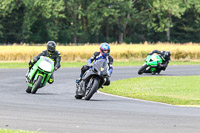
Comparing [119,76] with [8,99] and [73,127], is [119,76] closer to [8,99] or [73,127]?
[8,99]

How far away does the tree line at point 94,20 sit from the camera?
61.1m

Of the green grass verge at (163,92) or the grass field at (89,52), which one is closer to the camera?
the green grass verge at (163,92)

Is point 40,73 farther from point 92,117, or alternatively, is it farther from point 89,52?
point 89,52

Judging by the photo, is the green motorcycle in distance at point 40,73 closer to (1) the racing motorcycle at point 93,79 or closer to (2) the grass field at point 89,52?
(1) the racing motorcycle at point 93,79

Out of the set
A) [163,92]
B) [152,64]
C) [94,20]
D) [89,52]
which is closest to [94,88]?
[163,92]

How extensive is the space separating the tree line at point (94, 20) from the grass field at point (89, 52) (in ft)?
58.2

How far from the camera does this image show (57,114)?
10.6m

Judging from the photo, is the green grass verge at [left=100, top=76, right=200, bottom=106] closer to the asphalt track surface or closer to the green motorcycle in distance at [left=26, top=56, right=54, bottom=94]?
the asphalt track surface

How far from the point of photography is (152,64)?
26.5 metres

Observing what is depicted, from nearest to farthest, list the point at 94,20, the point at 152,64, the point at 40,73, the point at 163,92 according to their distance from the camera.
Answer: the point at 40,73, the point at 163,92, the point at 152,64, the point at 94,20

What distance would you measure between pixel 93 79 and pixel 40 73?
2387mm

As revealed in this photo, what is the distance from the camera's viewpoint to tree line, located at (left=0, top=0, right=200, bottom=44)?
61125mm

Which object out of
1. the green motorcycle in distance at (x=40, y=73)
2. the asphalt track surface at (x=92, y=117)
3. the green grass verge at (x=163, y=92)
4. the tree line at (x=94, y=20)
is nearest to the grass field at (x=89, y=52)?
the tree line at (x=94, y=20)

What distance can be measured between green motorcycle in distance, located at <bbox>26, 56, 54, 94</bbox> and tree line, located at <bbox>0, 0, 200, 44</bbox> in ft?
136
